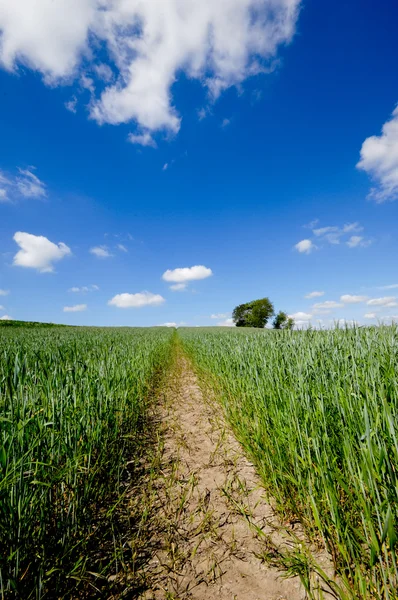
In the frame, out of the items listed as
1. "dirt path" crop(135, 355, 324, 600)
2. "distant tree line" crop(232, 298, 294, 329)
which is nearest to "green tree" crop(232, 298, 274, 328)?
"distant tree line" crop(232, 298, 294, 329)

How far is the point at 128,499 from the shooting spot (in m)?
2.70

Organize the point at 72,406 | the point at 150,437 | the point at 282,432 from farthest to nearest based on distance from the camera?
the point at 150,437
the point at 282,432
the point at 72,406

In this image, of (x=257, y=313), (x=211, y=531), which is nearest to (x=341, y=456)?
(x=211, y=531)

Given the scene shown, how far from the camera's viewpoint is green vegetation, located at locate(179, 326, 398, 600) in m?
1.50

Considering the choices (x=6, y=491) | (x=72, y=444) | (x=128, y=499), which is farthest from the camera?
(x=128, y=499)

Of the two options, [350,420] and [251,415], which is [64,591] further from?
[251,415]

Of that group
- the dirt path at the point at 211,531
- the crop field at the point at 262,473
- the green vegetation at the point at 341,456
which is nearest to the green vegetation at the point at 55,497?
the crop field at the point at 262,473

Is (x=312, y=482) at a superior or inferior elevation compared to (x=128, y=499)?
superior

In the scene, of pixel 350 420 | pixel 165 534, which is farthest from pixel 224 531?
pixel 350 420

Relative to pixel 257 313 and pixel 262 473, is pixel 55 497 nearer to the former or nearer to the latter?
pixel 262 473

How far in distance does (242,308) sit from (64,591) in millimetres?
83359

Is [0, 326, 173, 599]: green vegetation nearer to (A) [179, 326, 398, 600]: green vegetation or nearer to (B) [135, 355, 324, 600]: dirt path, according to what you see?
(B) [135, 355, 324, 600]: dirt path

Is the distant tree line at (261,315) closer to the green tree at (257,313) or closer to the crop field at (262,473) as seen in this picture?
the green tree at (257,313)

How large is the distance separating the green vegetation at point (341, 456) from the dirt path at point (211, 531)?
0.28 metres
